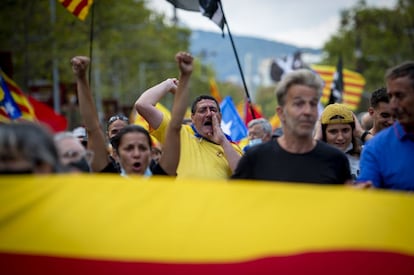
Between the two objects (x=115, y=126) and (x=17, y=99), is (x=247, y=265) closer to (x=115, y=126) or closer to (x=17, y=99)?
(x=115, y=126)

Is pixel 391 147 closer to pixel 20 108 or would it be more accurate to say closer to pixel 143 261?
pixel 143 261

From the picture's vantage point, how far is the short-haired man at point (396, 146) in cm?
488

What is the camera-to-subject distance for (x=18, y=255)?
4098 mm

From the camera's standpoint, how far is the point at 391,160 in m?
4.92

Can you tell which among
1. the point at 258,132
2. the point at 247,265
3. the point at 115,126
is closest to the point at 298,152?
the point at 247,265

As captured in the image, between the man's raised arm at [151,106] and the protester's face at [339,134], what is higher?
the man's raised arm at [151,106]

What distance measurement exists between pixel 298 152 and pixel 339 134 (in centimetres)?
203

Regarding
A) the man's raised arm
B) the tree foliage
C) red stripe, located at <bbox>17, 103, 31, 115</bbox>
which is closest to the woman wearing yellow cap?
the man's raised arm

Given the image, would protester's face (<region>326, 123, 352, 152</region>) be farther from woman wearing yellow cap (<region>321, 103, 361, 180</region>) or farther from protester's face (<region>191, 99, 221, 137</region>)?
protester's face (<region>191, 99, 221, 137</region>)

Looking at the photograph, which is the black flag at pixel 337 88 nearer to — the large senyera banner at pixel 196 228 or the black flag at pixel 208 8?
the black flag at pixel 208 8

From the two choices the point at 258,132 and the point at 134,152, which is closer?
the point at 134,152

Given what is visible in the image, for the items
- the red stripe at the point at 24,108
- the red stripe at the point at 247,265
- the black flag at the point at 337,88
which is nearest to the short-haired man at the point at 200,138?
the red stripe at the point at 247,265

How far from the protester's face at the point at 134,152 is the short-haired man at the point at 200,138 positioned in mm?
764

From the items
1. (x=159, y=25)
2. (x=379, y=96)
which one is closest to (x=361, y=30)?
(x=159, y=25)
